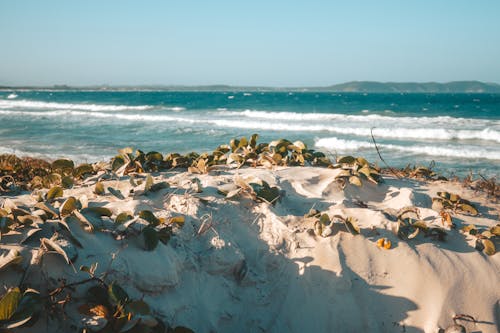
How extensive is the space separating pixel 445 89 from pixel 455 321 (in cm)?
→ 14840

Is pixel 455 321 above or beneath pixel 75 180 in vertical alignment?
beneath

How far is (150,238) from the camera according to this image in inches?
83.0

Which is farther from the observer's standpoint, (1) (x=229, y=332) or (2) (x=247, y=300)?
(2) (x=247, y=300)

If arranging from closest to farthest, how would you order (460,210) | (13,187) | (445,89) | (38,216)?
(38,216)
(460,210)
(13,187)
(445,89)

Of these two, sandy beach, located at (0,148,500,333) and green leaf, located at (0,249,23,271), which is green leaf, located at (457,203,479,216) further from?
green leaf, located at (0,249,23,271)

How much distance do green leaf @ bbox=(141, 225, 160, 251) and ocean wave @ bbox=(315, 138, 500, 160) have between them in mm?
11362

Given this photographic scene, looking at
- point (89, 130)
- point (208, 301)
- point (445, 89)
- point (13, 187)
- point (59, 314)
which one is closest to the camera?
point (59, 314)

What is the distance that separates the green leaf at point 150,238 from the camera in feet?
6.89

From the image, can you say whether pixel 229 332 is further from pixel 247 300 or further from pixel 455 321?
pixel 455 321

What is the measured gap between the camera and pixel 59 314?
1.67 m

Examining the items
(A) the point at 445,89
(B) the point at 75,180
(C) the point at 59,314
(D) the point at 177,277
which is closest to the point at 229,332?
(D) the point at 177,277

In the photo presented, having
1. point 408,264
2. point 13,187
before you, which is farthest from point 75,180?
point 408,264

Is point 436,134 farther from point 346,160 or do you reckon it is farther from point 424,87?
point 424,87

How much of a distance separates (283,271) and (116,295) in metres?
1.05
